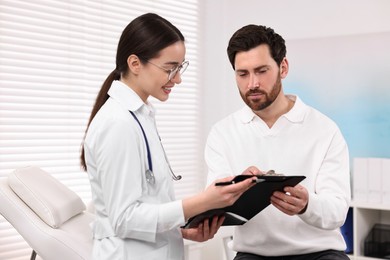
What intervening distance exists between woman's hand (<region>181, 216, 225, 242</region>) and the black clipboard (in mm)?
23

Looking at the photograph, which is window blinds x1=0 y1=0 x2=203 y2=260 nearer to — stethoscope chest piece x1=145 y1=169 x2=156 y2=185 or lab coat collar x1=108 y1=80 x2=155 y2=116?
lab coat collar x1=108 y1=80 x2=155 y2=116

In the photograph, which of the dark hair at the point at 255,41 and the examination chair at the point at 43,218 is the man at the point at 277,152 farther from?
the examination chair at the point at 43,218

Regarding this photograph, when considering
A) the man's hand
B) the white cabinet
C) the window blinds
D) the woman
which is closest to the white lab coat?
the woman

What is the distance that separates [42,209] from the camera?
231 centimetres

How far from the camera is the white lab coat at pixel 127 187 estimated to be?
165 centimetres

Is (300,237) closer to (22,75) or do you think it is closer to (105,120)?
(105,120)

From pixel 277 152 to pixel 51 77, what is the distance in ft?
5.29

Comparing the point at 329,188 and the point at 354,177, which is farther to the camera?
the point at 354,177

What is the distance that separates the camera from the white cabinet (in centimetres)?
351

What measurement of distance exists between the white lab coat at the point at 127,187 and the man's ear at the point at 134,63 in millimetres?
58

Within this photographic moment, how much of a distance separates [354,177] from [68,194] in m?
1.87

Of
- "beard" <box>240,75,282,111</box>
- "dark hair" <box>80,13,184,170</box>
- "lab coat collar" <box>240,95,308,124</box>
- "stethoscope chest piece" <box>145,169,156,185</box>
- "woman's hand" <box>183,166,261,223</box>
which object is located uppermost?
"dark hair" <box>80,13,184,170</box>

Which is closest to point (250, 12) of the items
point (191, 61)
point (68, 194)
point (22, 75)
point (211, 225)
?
point (191, 61)

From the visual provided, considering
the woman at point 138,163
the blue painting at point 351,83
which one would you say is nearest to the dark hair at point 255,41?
the woman at point 138,163
